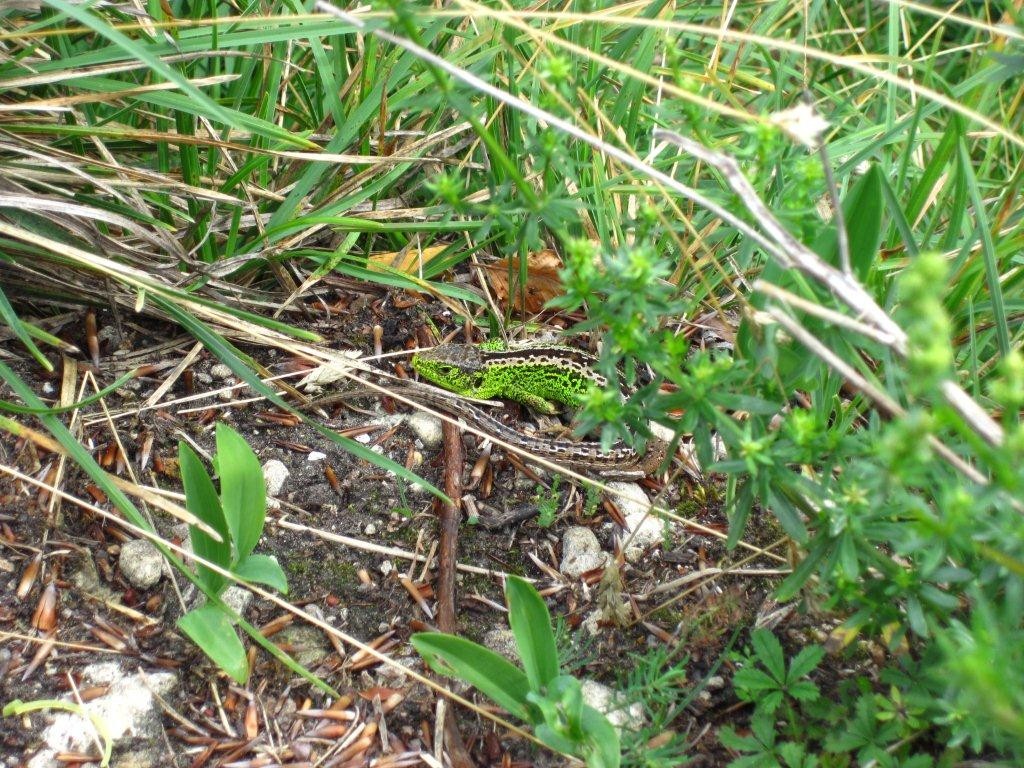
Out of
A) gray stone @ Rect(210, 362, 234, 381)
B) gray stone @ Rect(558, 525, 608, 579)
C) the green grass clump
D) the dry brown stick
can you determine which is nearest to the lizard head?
the green grass clump

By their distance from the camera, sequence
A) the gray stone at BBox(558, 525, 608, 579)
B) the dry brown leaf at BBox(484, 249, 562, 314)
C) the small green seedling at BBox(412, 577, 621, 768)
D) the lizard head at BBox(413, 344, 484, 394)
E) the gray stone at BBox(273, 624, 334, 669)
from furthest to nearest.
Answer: the dry brown leaf at BBox(484, 249, 562, 314) < the lizard head at BBox(413, 344, 484, 394) < the gray stone at BBox(558, 525, 608, 579) < the gray stone at BBox(273, 624, 334, 669) < the small green seedling at BBox(412, 577, 621, 768)

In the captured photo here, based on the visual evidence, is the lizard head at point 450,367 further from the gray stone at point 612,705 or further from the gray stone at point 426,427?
the gray stone at point 612,705

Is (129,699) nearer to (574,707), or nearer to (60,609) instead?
(60,609)

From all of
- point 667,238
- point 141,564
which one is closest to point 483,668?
point 141,564

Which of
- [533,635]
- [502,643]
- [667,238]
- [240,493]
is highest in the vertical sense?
[667,238]

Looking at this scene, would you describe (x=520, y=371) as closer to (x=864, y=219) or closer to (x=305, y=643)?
(x=305, y=643)

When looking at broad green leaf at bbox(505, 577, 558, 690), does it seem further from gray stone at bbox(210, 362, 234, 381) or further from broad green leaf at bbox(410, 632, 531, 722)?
gray stone at bbox(210, 362, 234, 381)

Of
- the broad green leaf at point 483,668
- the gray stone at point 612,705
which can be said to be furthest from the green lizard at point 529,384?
the broad green leaf at point 483,668
